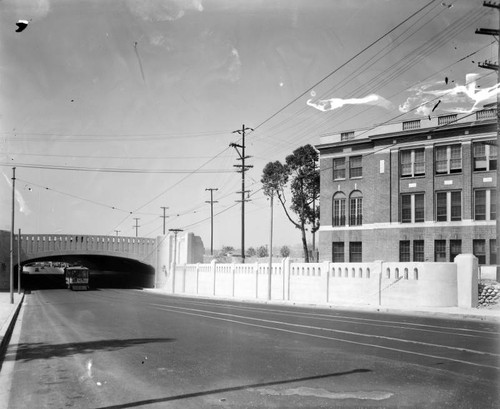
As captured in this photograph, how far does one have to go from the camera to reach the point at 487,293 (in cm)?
2581

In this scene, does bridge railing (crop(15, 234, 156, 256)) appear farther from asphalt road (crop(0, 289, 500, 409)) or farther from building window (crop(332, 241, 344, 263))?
asphalt road (crop(0, 289, 500, 409))

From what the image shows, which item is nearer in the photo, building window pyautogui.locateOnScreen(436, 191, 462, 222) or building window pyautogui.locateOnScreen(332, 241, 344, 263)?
building window pyautogui.locateOnScreen(436, 191, 462, 222)

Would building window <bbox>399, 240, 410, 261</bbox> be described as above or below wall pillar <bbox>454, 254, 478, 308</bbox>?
above

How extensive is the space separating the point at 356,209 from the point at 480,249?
35.1 feet

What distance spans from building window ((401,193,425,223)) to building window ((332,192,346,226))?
19.2ft

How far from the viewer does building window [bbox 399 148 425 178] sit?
4097 cm

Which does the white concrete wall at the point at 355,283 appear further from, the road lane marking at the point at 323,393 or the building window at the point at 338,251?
the road lane marking at the point at 323,393

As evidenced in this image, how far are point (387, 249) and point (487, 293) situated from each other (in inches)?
642

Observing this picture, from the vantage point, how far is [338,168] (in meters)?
47.0

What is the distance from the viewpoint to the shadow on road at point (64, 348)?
12.4m

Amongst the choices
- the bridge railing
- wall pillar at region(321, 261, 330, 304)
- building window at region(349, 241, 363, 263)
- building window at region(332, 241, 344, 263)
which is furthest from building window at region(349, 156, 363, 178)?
the bridge railing

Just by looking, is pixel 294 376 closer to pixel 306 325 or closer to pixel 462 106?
pixel 306 325

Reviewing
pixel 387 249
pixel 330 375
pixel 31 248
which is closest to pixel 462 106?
pixel 387 249

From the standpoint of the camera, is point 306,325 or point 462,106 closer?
point 306,325
